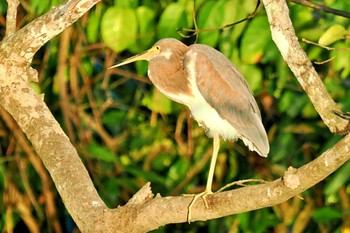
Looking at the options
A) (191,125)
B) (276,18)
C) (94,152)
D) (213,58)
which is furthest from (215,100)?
(191,125)

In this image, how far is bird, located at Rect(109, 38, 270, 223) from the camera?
2.96 meters

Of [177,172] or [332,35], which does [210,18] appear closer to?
[332,35]

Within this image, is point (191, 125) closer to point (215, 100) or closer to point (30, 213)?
point (30, 213)

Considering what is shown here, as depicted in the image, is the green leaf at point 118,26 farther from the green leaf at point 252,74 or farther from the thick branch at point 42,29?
the thick branch at point 42,29

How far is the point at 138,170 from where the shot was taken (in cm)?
421

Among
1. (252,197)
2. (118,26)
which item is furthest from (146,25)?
(252,197)

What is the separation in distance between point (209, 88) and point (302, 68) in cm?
54

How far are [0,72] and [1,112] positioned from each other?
1.53 meters

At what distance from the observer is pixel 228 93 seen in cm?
303

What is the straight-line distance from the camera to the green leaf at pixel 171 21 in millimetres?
Answer: 3570

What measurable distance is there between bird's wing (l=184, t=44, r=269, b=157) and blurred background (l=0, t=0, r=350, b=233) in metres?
0.45

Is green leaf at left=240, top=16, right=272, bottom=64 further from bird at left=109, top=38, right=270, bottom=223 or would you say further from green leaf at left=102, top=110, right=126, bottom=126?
green leaf at left=102, top=110, right=126, bottom=126

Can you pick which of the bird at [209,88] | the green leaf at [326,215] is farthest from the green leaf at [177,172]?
the bird at [209,88]

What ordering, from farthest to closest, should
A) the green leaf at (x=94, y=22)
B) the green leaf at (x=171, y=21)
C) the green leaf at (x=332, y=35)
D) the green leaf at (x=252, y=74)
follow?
the green leaf at (x=94, y=22) < the green leaf at (x=252, y=74) < the green leaf at (x=171, y=21) < the green leaf at (x=332, y=35)
